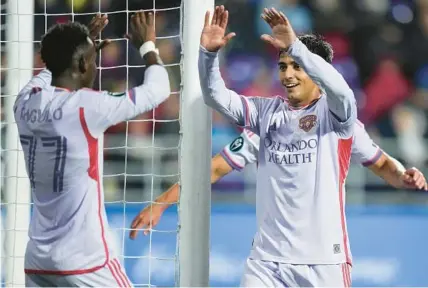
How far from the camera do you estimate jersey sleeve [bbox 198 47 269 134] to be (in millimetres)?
4156

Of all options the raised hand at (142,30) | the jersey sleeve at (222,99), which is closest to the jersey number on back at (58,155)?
the raised hand at (142,30)

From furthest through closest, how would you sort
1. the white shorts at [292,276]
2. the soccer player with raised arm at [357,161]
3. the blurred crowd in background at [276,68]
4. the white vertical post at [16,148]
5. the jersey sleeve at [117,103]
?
the blurred crowd in background at [276,68] → the white vertical post at [16,148] → the soccer player with raised arm at [357,161] → the white shorts at [292,276] → the jersey sleeve at [117,103]

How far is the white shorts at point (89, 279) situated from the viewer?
3623 mm

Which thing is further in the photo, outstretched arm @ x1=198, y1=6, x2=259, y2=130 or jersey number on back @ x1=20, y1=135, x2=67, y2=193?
outstretched arm @ x1=198, y1=6, x2=259, y2=130

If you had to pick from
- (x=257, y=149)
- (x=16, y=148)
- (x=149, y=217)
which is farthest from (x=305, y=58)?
(x=16, y=148)

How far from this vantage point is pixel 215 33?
4.13 meters

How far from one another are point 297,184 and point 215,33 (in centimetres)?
67

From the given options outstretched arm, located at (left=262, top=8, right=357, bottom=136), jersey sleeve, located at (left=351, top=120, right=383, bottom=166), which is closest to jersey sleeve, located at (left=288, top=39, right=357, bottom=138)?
outstretched arm, located at (left=262, top=8, right=357, bottom=136)

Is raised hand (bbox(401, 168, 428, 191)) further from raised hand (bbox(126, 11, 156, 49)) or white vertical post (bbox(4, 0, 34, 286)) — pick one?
white vertical post (bbox(4, 0, 34, 286))

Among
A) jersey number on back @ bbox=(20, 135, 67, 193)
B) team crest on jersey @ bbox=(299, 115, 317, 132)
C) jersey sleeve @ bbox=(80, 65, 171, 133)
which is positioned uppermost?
jersey sleeve @ bbox=(80, 65, 171, 133)

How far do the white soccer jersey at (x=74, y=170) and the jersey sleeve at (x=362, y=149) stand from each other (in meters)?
1.12

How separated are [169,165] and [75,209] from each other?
433cm

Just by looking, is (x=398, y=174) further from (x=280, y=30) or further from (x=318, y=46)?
(x=280, y=30)

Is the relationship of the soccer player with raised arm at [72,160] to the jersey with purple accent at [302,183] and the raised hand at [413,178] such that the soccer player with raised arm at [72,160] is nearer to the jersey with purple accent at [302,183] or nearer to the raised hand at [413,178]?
the jersey with purple accent at [302,183]
